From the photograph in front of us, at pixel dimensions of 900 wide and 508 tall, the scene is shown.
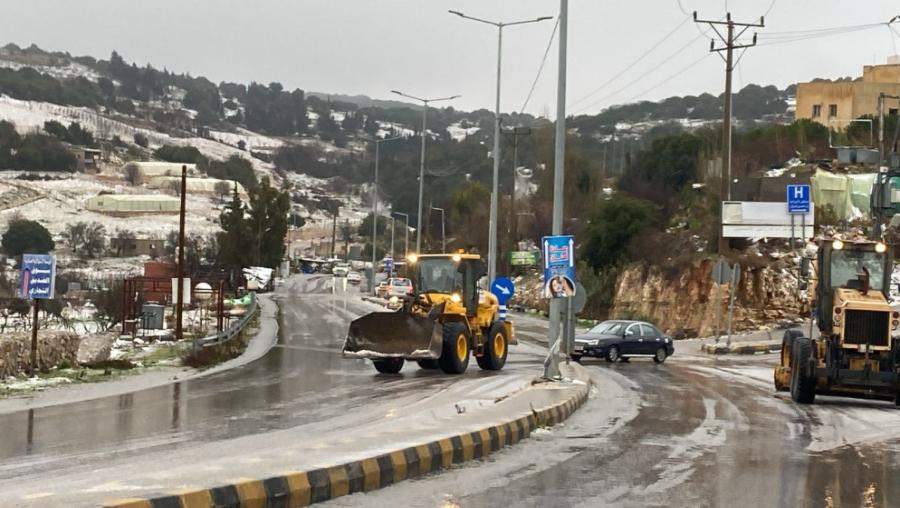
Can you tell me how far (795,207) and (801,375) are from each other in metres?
26.1

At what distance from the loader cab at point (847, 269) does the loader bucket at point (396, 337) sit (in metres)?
8.34

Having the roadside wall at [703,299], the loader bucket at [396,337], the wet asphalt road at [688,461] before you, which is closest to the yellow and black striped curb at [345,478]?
the wet asphalt road at [688,461]

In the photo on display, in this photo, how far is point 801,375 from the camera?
21.6 m

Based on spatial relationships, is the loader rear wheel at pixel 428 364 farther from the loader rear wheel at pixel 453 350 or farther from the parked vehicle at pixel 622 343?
the parked vehicle at pixel 622 343

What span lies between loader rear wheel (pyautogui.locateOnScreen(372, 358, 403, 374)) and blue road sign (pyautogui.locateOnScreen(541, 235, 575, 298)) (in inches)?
250

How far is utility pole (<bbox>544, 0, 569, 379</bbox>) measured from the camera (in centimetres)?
2209

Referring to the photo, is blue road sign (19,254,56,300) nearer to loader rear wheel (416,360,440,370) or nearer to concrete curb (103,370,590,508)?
loader rear wheel (416,360,440,370)

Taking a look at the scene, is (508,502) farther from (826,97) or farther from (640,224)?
(826,97)

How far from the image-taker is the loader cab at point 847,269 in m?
22.6

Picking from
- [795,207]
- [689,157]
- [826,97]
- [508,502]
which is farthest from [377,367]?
[826,97]

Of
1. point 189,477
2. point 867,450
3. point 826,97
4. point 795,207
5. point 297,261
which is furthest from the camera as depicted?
point 297,261

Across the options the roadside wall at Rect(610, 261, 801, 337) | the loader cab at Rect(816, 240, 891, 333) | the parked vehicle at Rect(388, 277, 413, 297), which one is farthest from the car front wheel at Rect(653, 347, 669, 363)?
the parked vehicle at Rect(388, 277, 413, 297)

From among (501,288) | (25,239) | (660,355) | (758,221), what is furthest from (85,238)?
(660,355)

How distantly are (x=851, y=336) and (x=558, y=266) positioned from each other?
5.58 meters
